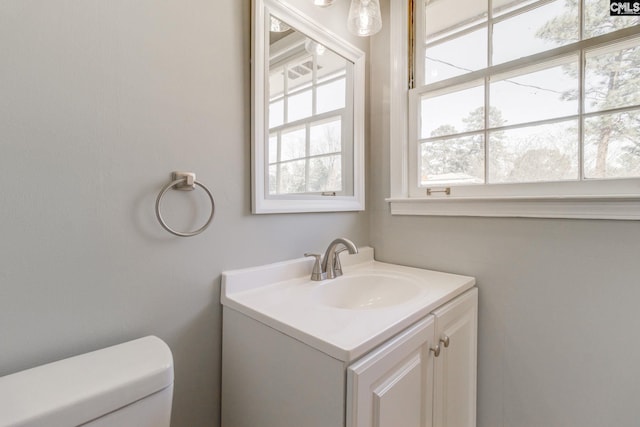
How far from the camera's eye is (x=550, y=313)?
105cm

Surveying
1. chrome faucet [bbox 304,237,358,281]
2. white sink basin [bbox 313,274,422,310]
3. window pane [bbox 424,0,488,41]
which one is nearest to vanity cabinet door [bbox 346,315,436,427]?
white sink basin [bbox 313,274,422,310]

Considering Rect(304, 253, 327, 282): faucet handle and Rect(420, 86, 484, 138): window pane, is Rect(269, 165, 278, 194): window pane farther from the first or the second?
Rect(420, 86, 484, 138): window pane

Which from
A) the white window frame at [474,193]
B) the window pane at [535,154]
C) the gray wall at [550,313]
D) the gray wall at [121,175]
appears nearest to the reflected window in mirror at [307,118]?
the gray wall at [121,175]

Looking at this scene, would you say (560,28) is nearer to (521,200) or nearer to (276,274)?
(521,200)

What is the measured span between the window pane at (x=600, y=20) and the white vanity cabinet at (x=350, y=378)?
3.43 feet

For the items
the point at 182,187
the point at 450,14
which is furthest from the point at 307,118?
the point at 450,14

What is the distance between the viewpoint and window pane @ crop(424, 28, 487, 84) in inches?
48.7

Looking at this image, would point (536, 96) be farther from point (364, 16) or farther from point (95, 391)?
point (95, 391)

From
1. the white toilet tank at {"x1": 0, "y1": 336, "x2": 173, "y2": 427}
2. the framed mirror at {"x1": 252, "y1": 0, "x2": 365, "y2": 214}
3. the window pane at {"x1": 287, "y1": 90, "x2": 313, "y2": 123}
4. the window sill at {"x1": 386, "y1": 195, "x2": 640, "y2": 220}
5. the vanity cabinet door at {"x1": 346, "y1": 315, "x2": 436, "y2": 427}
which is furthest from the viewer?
the window pane at {"x1": 287, "y1": 90, "x2": 313, "y2": 123}

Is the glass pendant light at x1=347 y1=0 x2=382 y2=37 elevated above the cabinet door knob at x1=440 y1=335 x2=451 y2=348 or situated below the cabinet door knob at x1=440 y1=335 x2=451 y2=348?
above

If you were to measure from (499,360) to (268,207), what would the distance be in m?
1.11

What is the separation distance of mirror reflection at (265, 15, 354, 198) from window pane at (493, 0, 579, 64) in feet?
2.06

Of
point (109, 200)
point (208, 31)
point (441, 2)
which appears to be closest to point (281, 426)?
point (109, 200)

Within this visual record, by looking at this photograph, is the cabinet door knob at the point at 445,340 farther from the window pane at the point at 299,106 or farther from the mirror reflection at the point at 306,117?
the window pane at the point at 299,106
